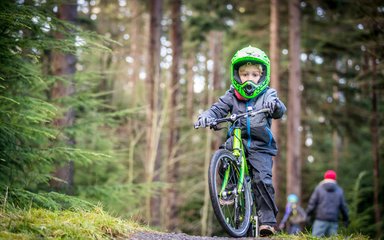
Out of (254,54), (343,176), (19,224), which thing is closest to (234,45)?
(343,176)

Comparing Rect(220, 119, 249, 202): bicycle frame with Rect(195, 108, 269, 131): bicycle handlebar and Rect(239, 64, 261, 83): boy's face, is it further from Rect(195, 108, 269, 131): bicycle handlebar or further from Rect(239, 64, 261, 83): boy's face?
Rect(239, 64, 261, 83): boy's face

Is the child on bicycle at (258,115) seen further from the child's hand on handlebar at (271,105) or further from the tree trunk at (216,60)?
the tree trunk at (216,60)

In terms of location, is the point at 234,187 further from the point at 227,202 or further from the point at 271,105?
the point at 271,105

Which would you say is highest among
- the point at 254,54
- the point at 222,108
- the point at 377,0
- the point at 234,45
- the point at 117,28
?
the point at 117,28

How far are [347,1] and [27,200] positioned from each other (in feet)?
45.7

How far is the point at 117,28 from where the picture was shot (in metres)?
24.6

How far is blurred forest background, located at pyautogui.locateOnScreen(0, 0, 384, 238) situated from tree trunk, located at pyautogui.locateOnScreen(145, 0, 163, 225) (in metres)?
0.04

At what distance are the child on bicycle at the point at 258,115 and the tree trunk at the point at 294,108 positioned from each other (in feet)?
35.4

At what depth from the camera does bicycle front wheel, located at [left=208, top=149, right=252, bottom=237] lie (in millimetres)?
4555

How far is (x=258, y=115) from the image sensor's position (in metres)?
5.26

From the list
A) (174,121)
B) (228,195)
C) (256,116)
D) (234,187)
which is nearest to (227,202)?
(228,195)

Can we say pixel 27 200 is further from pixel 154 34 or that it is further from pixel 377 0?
pixel 154 34

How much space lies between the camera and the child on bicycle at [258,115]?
17.0 feet

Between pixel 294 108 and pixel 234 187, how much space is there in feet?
37.5
